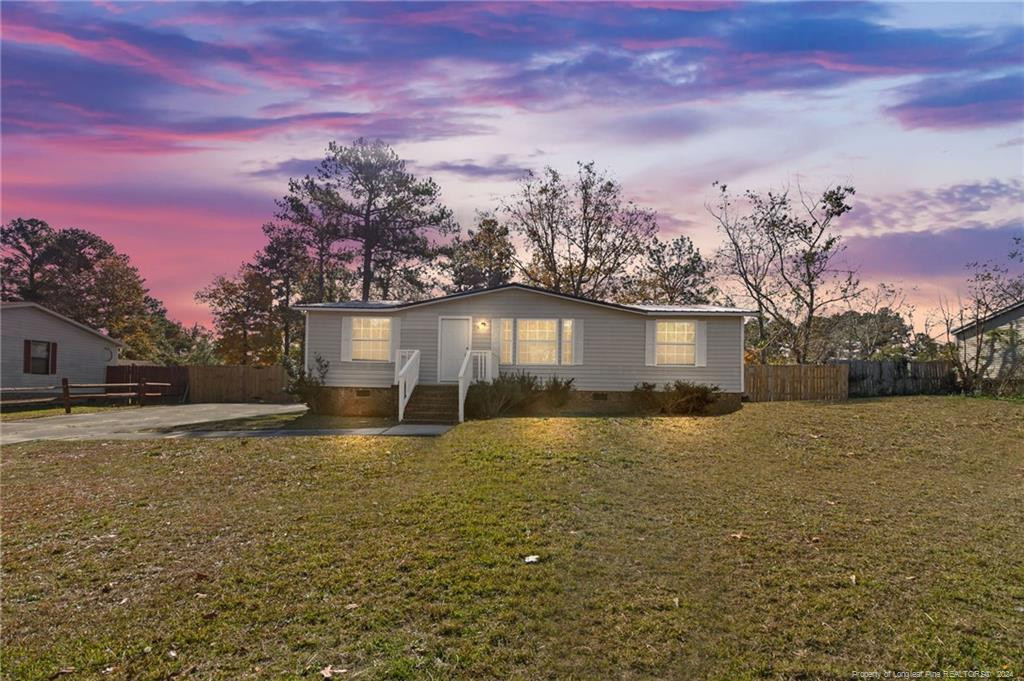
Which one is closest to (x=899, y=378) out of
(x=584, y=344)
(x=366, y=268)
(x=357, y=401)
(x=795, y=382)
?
(x=795, y=382)

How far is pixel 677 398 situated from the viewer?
55.7ft

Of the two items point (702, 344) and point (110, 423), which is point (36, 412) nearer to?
point (110, 423)

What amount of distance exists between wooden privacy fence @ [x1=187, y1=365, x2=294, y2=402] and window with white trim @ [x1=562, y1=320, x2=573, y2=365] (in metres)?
16.1

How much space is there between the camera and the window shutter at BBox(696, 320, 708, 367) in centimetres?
1870

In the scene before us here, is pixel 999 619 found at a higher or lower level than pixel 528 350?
lower

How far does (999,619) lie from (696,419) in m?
11.2

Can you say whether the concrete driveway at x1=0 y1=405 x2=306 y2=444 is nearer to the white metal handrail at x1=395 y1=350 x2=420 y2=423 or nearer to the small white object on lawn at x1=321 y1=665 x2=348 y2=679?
the white metal handrail at x1=395 y1=350 x2=420 y2=423

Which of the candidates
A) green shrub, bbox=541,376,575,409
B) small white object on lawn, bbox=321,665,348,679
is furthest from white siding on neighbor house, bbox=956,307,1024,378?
small white object on lawn, bbox=321,665,348,679

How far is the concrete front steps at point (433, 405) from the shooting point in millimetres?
16203

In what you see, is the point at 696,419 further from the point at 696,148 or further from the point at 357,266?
the point at 357,266

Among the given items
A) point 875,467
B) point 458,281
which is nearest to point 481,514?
point 875,467

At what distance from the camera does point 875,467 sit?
10133 millimetres

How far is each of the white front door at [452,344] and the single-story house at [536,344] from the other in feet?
0.10

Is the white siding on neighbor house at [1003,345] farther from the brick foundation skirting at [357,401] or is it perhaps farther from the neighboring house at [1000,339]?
the brick foundation skirting at [357,401]
